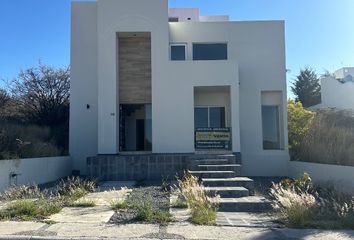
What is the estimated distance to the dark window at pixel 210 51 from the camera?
21797 mm

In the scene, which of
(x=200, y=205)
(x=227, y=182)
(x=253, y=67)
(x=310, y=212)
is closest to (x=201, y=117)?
(x=253, y=67)

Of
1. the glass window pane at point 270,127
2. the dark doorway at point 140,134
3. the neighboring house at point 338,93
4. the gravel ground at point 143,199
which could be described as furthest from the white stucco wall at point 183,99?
the neighboring house at point 338,93

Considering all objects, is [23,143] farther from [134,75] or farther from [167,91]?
[167,91]

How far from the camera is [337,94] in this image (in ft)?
112

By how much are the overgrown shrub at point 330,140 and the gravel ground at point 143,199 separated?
6.93m

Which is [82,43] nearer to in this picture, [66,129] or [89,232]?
[66,129]

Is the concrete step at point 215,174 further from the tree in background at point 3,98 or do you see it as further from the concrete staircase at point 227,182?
the tree in background at point 3,98

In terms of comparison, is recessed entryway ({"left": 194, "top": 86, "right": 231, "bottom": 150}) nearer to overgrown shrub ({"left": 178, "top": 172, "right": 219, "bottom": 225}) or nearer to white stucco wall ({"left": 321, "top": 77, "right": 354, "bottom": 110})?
overgrown shrub ({"left": 178, "top": 172, "right": 219, "bottom": 225})

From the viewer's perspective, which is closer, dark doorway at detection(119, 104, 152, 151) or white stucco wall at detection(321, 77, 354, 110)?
dark doorway at detection(119, 104, 152, 151)

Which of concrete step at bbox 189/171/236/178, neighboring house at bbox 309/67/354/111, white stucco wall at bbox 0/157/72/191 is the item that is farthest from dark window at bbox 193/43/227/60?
neighboring house at bbox 309/67/354/111

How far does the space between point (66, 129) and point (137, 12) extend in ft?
29.7

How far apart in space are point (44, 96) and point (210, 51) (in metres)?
13.4

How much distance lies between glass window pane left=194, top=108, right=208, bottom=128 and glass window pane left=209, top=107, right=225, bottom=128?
0.28 meters

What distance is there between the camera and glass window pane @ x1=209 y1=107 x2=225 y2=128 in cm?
2162
